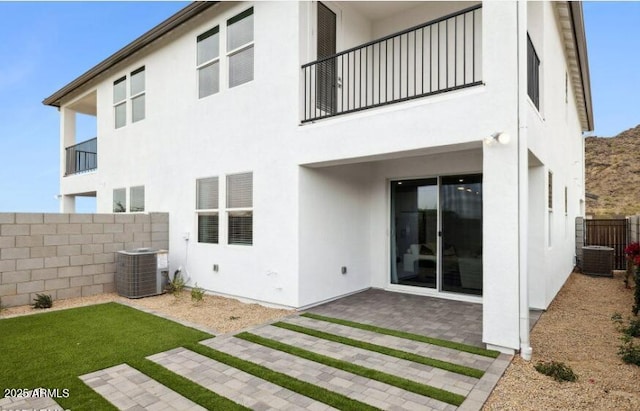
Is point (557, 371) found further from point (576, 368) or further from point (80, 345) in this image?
point (80, 345)

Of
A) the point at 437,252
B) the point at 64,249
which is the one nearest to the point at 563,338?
the point at 437,252

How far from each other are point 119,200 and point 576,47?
1405 cm

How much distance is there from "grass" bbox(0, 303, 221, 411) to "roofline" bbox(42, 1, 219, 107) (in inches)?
271

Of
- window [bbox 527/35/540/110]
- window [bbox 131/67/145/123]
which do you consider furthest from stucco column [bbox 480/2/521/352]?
window [bbox 131/67/145/123]

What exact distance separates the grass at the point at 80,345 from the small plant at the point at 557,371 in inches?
147

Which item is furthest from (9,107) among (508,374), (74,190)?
(508,374)

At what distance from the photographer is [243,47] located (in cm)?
793

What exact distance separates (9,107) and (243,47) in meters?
16.6

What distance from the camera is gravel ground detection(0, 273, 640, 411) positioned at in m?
3.51

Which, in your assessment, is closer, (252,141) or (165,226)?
(252,141)

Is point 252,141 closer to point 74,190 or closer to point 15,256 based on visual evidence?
point 15,256

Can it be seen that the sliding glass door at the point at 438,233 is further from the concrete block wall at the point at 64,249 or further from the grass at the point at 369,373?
the concrete block wall at the point at 64,249

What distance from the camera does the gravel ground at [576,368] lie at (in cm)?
345

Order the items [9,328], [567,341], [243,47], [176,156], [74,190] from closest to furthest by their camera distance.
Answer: [567,341] → [9,328] → [243,47] → [176,156] → [74,190]
